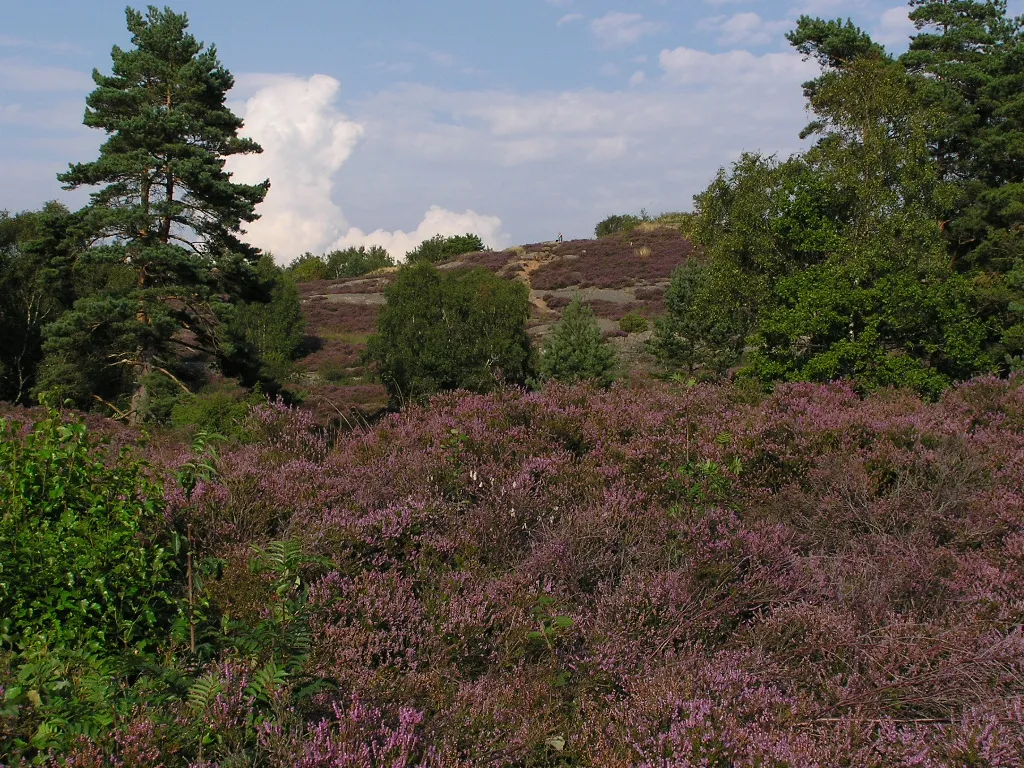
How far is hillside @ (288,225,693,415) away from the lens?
34328mm

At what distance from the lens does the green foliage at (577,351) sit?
2588 cm

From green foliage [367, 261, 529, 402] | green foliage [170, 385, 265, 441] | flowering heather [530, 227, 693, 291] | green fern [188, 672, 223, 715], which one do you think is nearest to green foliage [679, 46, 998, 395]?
green foliage [367, 261, 529, 402]

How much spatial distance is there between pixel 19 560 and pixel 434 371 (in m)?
25.0

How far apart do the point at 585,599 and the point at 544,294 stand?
45652 mm

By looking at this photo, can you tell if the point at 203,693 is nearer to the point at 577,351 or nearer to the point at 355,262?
the point at 577,351

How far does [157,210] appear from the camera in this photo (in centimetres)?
2119

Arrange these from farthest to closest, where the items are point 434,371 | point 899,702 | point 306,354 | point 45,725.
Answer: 1. point 306,354
2. point 434,371
3. point 899,702
4. point 45,725

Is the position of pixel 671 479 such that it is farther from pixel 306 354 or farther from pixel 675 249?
pixel 675 249

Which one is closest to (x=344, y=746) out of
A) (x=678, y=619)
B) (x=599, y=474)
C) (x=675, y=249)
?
(x=678, y=619)

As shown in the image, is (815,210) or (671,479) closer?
(671,479)

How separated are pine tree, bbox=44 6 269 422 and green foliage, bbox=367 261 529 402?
6916mm

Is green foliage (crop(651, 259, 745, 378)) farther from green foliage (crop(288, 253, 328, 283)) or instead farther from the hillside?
green foliage (crop(288, 253, 328, 283))

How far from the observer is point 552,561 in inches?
150

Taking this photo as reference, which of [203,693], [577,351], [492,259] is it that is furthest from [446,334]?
[492,259]
